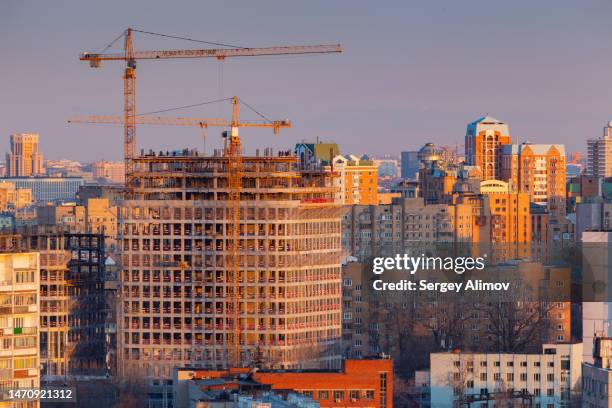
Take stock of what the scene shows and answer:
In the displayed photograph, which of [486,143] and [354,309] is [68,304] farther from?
[486,143]

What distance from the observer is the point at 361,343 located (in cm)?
9331

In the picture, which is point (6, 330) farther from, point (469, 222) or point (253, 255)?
point (469, 222)

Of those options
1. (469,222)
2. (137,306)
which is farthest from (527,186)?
(137,306)

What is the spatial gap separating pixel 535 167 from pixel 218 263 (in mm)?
105293

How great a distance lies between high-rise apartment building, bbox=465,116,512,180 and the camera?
193m

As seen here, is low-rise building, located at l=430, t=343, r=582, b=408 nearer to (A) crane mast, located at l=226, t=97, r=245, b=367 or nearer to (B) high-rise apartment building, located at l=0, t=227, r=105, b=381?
(A) crane mast, located at l=226, t=97, r=245, b=367

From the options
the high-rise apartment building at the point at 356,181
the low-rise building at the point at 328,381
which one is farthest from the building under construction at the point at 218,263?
the high-rise apartment building at the point at 356,181

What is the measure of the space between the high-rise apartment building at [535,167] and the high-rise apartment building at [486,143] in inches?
51.2

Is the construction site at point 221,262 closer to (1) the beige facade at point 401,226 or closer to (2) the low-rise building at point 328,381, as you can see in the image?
(2) the low-rise building at point 328,381

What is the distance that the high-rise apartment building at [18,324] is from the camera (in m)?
56.5

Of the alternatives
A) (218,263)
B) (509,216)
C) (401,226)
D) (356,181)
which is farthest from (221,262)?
(356,181)

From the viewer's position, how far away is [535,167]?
18888cm

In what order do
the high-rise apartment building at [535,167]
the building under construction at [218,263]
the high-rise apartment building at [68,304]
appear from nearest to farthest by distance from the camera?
the building under construction at [218,263] < the high-rise apartment building at [68,304] < the high-rise apartment building at [535,167]

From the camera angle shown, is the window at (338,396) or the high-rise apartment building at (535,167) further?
the high-rise apartment building at (535,167)
